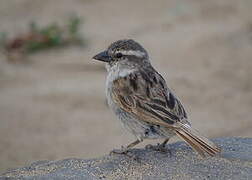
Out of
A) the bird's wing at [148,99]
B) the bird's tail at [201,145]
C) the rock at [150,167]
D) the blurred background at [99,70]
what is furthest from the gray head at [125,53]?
the blurred background at [99,70]

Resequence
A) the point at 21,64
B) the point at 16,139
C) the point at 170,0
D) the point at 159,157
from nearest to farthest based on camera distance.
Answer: the point at 159,157, the point at 16,139, the point at 21,64, the point at 170,0

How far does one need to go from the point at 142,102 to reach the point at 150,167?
67cm

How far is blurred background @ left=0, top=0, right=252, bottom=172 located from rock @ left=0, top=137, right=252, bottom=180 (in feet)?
10.8

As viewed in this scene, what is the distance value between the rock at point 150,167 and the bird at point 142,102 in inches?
6.1

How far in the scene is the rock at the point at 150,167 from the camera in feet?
19.9

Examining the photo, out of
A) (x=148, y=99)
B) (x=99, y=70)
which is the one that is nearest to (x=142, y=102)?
(x=148, y=99)

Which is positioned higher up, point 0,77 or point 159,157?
point 0,77

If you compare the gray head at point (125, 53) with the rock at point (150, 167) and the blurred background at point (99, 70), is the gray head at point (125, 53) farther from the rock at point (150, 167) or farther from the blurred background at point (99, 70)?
the blurred background at point (99, 70)

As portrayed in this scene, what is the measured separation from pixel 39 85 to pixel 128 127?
5.49m

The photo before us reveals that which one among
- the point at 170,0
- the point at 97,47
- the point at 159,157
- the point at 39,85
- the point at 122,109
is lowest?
the point at 159,157

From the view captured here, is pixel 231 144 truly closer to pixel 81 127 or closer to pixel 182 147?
pixel 182 147

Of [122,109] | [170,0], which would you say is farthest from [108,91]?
[170,0]

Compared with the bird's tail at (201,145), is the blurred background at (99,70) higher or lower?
higher

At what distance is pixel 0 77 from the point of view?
12.1m
